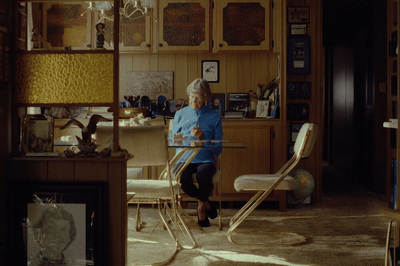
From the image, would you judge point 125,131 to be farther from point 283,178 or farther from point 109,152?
point 283,178

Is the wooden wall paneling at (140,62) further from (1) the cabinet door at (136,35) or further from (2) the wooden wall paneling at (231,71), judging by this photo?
(2) the wooden wall paneling at (231,71)

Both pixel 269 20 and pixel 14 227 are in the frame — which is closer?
pixel 14 227

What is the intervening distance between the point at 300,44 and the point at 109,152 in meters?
3.49

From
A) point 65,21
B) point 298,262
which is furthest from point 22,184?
point 65,21

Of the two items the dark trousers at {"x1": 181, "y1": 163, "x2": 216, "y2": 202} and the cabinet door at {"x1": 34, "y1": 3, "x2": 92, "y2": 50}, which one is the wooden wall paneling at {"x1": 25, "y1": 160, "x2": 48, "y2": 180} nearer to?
the dark trousers at {"x1": 181, "y1": 163, "x2": 216, "y2": 202}

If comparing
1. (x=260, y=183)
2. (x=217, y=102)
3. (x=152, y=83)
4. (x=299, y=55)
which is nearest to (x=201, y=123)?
(x=260, y=183)

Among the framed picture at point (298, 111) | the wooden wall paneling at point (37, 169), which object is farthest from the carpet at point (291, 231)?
the framed picture at point (298, 111)

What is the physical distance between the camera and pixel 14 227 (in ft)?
8.32

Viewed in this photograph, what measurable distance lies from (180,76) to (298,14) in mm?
1530

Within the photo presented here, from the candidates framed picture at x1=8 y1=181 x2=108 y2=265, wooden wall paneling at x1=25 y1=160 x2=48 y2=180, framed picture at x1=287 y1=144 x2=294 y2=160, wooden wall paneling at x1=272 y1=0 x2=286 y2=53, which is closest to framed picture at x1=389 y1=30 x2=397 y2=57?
wooden wall paneling at x1=272 y1=0 x2=286 y2=53

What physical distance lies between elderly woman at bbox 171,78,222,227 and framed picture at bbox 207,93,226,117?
1031 mm

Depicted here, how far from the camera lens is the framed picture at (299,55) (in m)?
5.46

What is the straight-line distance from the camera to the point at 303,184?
5.26 metres

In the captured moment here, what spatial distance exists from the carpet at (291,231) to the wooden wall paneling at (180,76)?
57.0 inches
